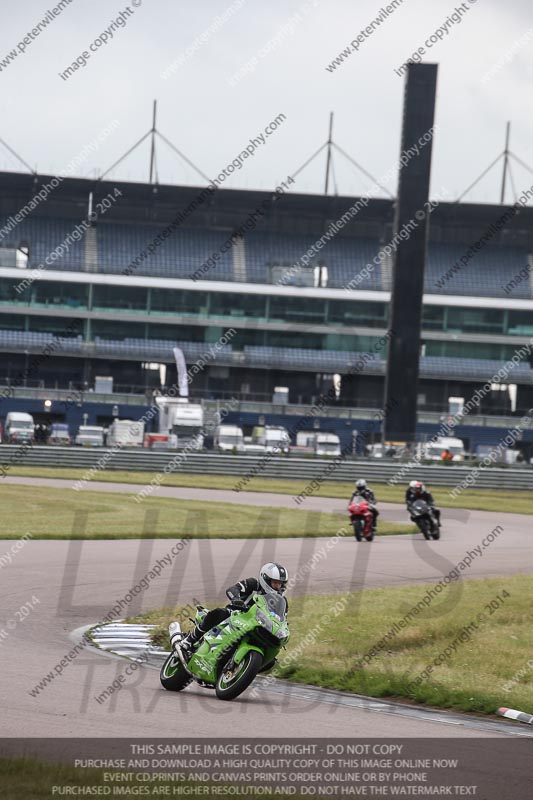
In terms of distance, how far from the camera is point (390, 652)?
13.5 metres

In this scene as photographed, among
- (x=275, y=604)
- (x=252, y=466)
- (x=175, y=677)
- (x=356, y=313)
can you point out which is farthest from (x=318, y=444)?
(x=275, y=604)

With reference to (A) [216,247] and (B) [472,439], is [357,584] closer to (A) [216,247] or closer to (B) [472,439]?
(B) [472,439]

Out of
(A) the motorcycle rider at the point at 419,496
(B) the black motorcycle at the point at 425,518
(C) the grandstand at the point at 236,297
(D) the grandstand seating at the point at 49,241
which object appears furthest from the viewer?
(D) the grandstand seating at the point at 49,241

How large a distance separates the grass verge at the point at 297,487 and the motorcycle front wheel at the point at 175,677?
99.0ft

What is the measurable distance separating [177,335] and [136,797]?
7332 cm

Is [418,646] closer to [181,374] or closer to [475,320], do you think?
[181,374]

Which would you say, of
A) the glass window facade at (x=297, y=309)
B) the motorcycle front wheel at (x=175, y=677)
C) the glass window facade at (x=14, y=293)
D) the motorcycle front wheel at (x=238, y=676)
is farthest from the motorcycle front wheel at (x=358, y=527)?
the glass window facade at (x=14, y=293)

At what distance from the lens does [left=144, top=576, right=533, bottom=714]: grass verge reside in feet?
37.9

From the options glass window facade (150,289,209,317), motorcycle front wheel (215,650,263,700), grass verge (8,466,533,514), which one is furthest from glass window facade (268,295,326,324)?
motorcycle front wheel (215,650,263,700)

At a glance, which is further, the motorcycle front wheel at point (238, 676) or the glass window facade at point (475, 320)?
the glass window facade at point (475, 320)

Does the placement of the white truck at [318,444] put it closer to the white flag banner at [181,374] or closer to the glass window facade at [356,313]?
the white flag banner at [181,374]

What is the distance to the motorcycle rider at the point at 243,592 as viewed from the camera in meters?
10.4

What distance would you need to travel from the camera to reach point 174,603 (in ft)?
54.1

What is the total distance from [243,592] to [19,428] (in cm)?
5140
